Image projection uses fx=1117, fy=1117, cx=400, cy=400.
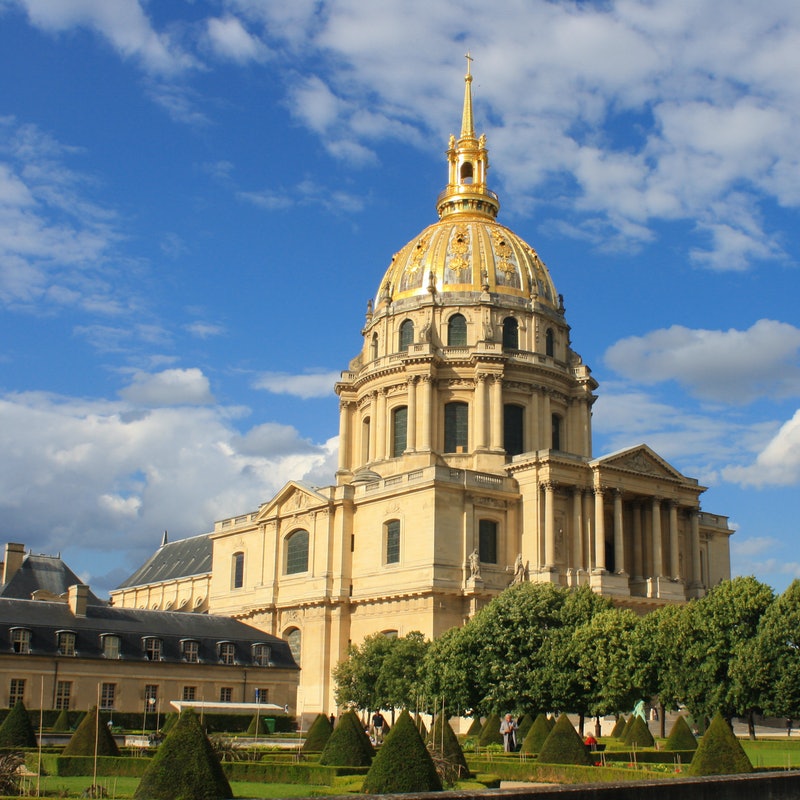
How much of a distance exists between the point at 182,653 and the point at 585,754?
1207 inches

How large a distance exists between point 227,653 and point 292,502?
13354 mm

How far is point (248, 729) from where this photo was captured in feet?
160

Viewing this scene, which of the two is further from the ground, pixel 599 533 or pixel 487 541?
pixel 599 533

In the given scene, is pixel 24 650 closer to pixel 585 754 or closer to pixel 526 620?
pixel 526 620

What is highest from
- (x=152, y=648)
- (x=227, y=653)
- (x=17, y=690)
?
(x=152, y=648)

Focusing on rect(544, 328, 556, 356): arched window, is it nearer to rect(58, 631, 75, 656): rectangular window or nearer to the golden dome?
the golden dome

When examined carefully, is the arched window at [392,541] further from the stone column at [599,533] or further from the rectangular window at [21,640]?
the rectangular window at [21,640]

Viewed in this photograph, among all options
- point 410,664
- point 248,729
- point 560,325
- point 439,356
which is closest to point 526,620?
point 410,664

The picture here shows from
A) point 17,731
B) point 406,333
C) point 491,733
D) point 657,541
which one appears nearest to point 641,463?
point 657,541

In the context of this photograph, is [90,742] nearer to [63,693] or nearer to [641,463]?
[63,693]

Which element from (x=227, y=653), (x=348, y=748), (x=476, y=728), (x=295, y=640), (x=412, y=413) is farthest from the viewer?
(x=412, y=413)

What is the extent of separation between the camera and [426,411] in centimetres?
7044

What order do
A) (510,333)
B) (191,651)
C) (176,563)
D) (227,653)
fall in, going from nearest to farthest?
(191,651)
(227,653)
(510,333)
(176,563)

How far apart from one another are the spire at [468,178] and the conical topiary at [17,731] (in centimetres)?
5372
